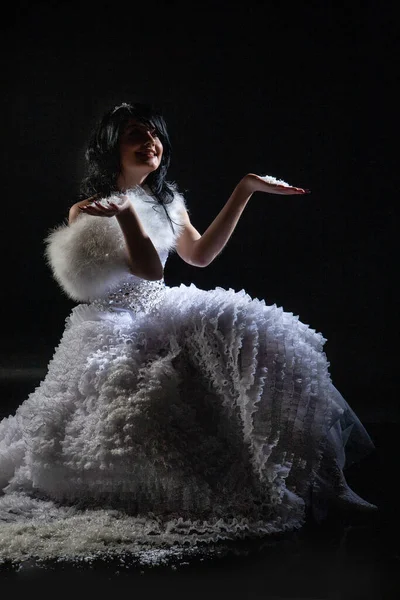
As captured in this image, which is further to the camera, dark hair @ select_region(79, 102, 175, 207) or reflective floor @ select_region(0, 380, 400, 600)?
dark hair @ select_region(79, 102, 175, 207)

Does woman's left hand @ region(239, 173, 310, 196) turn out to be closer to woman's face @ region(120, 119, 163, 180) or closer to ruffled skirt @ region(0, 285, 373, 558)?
woman's face @ region(120, 119, 163, 180)

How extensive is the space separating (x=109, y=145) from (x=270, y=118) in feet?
5.12

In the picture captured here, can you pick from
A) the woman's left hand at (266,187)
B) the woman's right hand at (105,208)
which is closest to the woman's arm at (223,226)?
the woman's left hand at (266,187)

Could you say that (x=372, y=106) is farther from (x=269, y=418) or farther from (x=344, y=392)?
(x=269, y=418)

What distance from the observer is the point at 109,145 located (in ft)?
Answer: 7.69

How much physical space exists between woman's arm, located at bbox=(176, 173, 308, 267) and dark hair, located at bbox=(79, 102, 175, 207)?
0.28m

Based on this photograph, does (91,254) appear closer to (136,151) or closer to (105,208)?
(105,208)

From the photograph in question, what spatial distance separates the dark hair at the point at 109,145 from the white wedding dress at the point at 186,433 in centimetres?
25

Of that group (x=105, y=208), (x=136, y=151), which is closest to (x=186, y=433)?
(x=105, y=208)

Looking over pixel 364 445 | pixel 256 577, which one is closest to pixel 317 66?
pixel 364 445

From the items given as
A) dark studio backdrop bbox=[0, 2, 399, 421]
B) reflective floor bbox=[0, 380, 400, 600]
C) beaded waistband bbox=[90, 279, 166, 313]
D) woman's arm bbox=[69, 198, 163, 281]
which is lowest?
reflective floor bbox=[0, 380, 400, 600]

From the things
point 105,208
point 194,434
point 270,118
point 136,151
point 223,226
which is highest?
point 270,118

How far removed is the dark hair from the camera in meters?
2.34

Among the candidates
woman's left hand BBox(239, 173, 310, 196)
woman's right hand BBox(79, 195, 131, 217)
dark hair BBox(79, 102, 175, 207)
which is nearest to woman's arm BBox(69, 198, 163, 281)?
woman's right hand BBox(79, 195, 131, 217)
